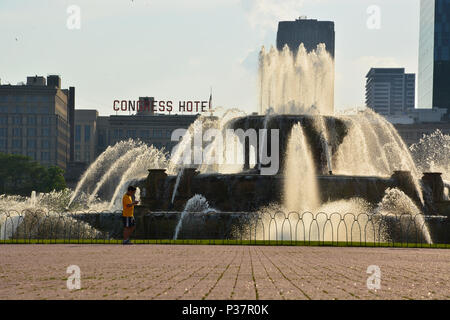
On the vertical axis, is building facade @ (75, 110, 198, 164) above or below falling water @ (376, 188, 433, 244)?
above

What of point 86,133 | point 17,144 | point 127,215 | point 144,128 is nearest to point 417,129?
point 144,128

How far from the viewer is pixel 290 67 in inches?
1877

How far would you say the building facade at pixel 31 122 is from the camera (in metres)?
161

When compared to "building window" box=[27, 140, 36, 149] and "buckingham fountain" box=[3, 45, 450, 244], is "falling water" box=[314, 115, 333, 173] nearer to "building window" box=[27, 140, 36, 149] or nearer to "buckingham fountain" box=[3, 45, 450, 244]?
"buckingham fountain" box=[3, 45, 450, 244]

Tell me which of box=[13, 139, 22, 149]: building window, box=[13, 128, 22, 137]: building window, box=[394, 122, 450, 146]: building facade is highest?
box=[394, 122, 450, 146]: building facade

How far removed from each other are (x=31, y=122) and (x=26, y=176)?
4610 centimetres

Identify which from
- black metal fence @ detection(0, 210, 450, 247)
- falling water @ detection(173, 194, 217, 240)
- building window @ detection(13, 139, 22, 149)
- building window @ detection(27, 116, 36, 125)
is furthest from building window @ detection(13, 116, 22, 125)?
black metal fence @ detection(0, 210, 450, 247)

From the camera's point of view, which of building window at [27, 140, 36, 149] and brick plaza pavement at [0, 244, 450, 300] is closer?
brick plaza pavement at [0, 244, 450, 300]

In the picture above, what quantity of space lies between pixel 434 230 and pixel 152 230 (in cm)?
929

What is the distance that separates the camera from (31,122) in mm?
161375

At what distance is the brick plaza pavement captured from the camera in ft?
28.4

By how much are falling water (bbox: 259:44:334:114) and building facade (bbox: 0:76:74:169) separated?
118m

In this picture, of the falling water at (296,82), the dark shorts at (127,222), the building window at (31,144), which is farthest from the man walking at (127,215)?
the building window at (31,144)
